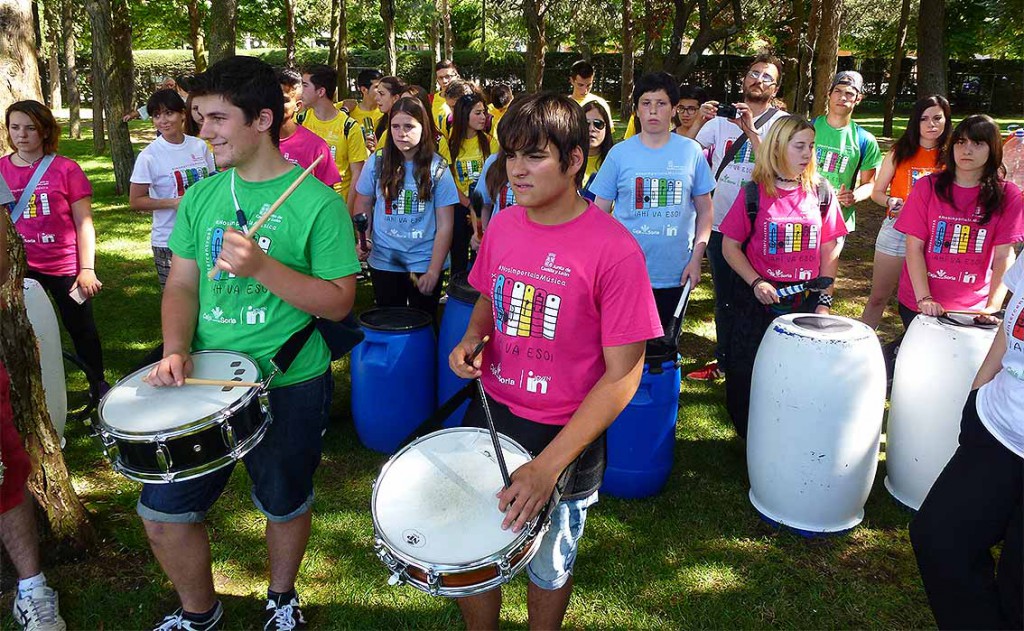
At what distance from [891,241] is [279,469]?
419 cm

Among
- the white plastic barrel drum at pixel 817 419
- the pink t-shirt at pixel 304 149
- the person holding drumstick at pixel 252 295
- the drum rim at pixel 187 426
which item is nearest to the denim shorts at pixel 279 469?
the person holding drumstick at pixel 252 295

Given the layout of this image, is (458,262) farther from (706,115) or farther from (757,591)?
(757,591)

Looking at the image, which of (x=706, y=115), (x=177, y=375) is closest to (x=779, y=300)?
(x=706, y=115)

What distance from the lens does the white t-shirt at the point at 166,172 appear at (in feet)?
16.0

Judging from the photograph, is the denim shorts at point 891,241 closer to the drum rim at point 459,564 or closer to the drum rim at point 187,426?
the drum rim at point 459,564

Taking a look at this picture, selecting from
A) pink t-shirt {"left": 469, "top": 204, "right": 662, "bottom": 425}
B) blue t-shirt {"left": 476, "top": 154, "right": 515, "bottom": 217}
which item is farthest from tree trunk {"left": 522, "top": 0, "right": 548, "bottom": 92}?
pink t-shirt {"left": 469, "top": 204, "right": 662, "bottom": 425}

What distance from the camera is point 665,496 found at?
393 centimetres

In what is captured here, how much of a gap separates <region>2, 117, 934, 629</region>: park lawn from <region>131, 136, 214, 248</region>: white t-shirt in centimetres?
143

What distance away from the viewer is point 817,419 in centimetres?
337

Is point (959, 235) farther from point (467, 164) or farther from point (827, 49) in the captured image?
point (827, 49)

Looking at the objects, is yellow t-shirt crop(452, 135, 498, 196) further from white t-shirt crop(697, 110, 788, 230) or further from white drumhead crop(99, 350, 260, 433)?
white drumhead crop(99, 350, 260, 433)

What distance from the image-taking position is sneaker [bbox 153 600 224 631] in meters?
2.69

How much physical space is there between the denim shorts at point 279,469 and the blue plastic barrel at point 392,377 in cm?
150

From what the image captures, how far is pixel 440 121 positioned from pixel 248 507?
5404 mm
